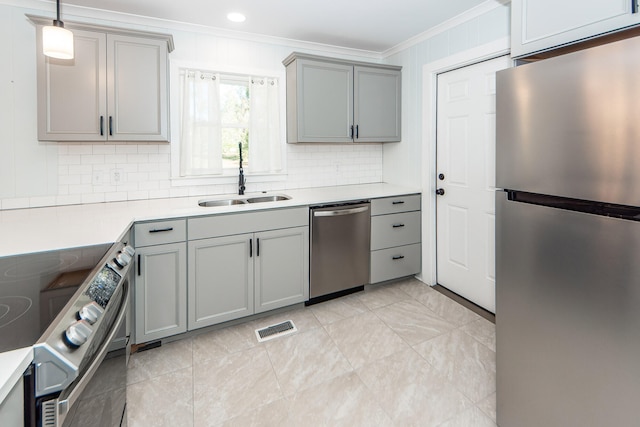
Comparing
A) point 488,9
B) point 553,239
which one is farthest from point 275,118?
point 553,239

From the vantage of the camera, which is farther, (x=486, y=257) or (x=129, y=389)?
(x=486, y=257)

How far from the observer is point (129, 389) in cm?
187

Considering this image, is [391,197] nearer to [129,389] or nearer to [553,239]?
[553,239]

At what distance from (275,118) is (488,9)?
1943 mm

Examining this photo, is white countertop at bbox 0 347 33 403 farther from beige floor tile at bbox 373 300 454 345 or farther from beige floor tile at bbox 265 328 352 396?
beige floor tile at bbox 373 300 454 345

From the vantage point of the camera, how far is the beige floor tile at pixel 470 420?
5.31 ft

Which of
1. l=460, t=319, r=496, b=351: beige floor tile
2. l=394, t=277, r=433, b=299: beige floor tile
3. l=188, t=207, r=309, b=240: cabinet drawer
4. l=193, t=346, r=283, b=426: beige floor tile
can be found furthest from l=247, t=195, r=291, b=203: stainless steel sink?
l=460, t=319, r=496, b=351: beige floor tile

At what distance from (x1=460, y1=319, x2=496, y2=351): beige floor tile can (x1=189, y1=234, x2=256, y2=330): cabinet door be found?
1660 millimetres

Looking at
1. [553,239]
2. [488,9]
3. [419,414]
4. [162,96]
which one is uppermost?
[488,9]

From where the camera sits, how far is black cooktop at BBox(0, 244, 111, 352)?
75 centimetres

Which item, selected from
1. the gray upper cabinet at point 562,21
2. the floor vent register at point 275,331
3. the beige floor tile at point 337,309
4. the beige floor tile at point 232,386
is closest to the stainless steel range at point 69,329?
the beige floor tile at point 232,386

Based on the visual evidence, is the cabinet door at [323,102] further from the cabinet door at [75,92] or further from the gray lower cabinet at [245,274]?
the cabinet door at [75,92]

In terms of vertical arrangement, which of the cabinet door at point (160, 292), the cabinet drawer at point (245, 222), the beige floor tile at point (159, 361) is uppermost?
the cabinet drawer at point (245, 222)

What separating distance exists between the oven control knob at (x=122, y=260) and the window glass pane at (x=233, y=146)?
1.71m
